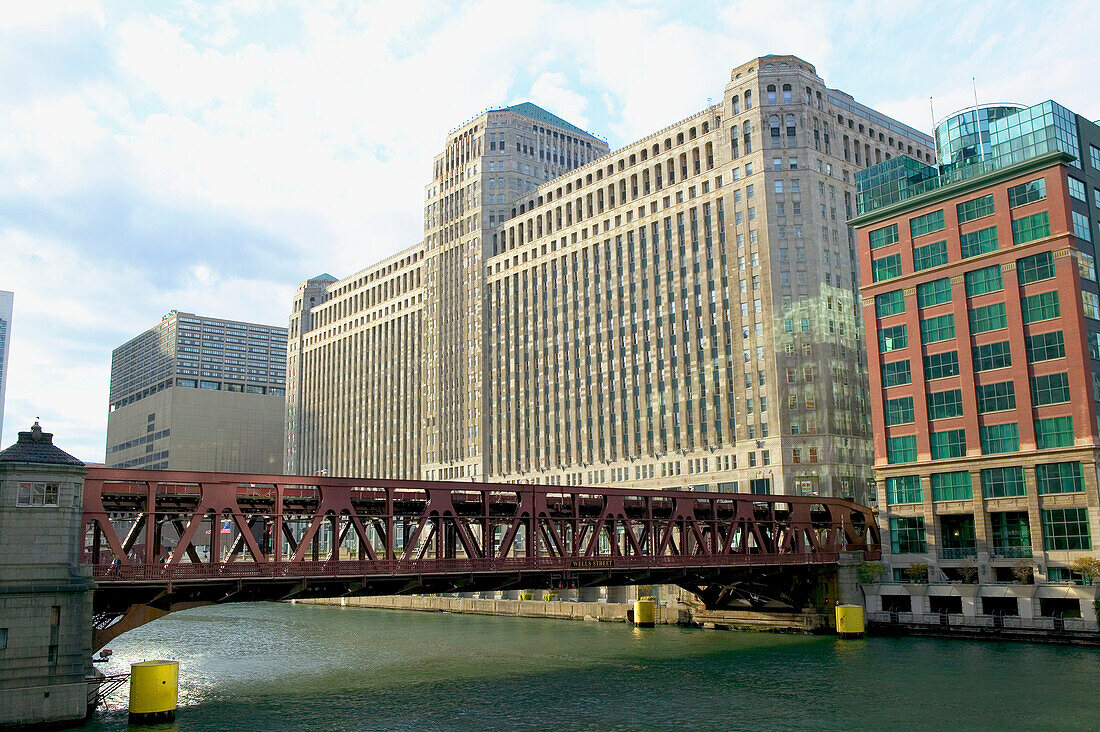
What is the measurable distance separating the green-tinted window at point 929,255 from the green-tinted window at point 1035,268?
7016 mm

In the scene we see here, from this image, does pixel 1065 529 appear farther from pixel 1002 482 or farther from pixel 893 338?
pixel 893 338

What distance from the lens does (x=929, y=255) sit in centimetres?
8894

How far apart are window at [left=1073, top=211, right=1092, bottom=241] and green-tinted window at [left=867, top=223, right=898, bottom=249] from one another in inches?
618

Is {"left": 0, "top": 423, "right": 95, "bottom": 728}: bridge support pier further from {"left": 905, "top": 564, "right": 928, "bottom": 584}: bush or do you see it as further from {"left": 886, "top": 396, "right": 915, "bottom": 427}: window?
{"left": 886, "top": 396, "right": 915, "bottom": 427}: window

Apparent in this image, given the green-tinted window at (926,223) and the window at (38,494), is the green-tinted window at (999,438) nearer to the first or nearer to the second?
the green-tinted window at (926,223)

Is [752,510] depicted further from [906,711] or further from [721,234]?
[721,234]

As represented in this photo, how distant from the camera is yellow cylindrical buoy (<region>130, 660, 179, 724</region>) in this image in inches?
1907

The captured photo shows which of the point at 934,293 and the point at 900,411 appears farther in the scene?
the point at 900,411

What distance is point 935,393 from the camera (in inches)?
3447

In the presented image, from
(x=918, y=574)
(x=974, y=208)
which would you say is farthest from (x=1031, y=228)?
(x=918, y=574)

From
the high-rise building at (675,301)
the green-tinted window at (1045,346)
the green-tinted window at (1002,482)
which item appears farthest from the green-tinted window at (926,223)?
the high-rise building at (675,301)

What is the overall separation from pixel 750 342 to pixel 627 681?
73321 millimetres

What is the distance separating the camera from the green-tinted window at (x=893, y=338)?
90.6 meters

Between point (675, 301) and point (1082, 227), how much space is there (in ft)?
211
